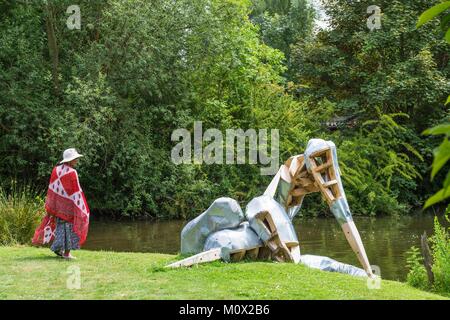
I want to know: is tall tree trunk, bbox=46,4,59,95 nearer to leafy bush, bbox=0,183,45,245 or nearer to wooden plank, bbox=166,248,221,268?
leafy bush, bbox=0,183,45,245

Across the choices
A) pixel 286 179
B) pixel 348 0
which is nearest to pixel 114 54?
pixel 348 0

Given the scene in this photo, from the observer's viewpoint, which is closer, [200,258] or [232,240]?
[200,258]

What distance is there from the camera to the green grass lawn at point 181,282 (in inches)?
272

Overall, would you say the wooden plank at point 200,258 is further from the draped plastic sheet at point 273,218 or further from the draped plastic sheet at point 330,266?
the draped plastic sheet at point 330,266

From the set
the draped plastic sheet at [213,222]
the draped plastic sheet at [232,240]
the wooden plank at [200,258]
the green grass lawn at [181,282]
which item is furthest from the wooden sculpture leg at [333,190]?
the wooden plank at [200,258]

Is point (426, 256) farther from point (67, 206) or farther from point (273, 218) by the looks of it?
point (67, 206)

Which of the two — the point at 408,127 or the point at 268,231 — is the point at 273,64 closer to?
the point at 408,127

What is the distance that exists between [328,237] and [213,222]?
9.14 metres

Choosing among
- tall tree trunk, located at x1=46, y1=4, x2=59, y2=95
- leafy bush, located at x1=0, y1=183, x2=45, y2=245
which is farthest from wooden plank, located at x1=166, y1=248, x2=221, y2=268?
tall tree trunk, located at x1=46, y1=4, x2=59, y2=95

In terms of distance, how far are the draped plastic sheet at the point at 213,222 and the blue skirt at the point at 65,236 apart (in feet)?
5.15

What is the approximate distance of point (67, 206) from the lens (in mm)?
9523

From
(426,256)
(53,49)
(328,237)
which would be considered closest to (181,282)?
(426,256)

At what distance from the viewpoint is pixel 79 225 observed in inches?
374

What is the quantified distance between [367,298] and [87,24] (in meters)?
16.0
